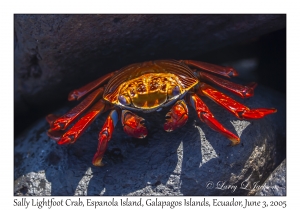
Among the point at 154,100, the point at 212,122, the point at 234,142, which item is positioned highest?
the point at 154,100

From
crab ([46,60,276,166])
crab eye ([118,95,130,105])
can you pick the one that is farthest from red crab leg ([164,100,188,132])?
crab eye ([118,95,130,105])

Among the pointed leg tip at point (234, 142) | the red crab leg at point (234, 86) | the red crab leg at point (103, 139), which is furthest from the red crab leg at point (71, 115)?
the pointed leg tip at point (234, 142)

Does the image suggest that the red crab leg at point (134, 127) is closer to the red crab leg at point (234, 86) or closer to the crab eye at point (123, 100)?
the crab eye at point (123, 100)

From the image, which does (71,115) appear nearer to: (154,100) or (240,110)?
(154,100)

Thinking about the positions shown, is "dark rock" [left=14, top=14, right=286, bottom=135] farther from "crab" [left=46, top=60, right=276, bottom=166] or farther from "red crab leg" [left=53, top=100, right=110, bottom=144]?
"red crab leg" [left=53, top=100, right=110, bottom=144]

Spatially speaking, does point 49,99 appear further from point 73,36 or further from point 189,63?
point 189,63

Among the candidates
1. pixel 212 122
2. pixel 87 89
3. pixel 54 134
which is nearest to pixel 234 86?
pixel 212 122

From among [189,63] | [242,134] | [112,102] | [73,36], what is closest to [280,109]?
[242,134]
